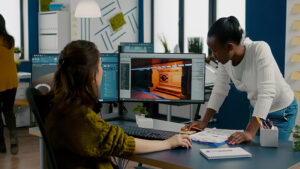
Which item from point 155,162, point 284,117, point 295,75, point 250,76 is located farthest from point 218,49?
point 295,75

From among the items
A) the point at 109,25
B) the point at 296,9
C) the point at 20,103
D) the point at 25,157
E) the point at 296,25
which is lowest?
the point at 25,157

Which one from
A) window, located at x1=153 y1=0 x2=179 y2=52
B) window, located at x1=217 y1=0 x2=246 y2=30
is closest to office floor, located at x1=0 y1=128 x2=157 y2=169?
window, located at x1=217 y1=0 x2=246 y2=30

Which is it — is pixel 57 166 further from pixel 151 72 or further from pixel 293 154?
pixel 151 72

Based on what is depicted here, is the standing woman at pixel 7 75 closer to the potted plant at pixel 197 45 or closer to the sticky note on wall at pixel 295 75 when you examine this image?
the potted plant at pixel 197 45

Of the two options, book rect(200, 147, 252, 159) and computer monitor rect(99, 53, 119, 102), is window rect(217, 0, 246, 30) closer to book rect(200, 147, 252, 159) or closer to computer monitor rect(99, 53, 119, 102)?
computer monitor rect(99, 53, 119, 102)

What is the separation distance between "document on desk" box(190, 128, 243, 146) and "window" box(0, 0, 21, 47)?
5.60 meters

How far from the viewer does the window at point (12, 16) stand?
6668 millimetres

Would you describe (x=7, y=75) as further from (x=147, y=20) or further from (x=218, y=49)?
(x=147, y=20)

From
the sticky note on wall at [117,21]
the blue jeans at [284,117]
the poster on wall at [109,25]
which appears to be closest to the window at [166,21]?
the poster on wall at [109,25]

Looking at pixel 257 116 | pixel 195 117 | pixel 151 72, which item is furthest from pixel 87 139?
pixel 195 117

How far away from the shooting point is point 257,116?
1.82 m

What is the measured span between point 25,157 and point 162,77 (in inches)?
92.1

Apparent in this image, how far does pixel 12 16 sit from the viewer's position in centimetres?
679

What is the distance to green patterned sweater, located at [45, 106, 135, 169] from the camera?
4.48ft
